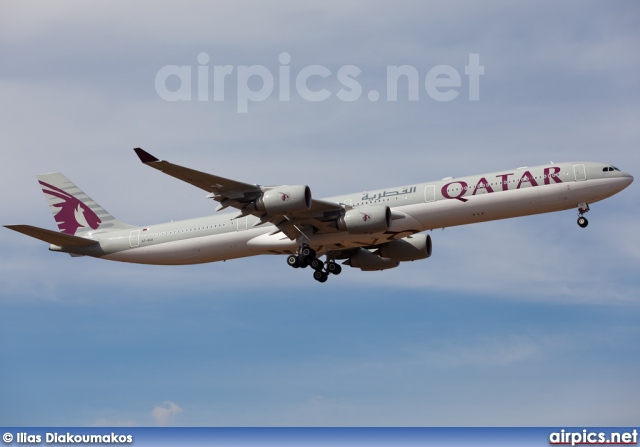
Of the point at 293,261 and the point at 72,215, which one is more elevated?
the point at 72,215

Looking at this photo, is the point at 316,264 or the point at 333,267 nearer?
the point at 316,264

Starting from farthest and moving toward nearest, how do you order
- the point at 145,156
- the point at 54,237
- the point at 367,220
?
the point at 54,237 < the point at 367,220 < the point at 145,156

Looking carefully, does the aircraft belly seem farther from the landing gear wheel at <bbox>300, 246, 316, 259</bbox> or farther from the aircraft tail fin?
the aircraft tail fin

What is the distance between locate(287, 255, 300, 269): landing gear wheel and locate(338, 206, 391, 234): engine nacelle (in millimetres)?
3856

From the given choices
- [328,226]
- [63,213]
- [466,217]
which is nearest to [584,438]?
[466,217]

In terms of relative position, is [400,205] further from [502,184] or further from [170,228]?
[170,228]

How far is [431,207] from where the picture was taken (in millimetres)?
54969

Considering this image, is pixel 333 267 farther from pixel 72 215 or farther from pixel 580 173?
pixel 72 215

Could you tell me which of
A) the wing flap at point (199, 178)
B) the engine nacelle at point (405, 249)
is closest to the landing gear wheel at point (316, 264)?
the engine nacelle at point (405, 249)

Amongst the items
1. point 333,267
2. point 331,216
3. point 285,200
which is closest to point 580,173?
point 331,216

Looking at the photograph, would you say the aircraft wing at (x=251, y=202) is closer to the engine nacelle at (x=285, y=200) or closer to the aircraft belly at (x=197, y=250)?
the engine nacelle at (x=285, y=200)

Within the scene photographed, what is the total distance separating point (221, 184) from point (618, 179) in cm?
2000

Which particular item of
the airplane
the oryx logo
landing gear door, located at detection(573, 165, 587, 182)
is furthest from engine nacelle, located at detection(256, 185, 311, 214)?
the oryx logo

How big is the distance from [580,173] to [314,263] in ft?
48.9
